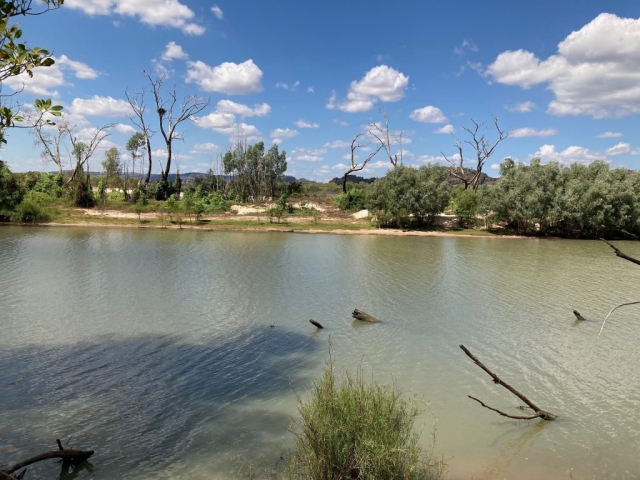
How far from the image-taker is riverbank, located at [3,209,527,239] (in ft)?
148

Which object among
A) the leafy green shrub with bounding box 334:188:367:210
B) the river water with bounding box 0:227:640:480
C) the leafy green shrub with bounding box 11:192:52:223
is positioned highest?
the leafy green shrub with bounding box 334:188:367:210

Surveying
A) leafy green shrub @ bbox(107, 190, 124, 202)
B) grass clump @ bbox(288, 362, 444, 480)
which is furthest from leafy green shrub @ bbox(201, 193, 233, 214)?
grass clump @ bbox(288, 362, 444, 480)

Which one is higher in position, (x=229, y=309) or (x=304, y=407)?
(x=304, y=407)

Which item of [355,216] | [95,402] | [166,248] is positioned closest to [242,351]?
[95,402]

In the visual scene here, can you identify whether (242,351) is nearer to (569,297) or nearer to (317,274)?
(317,274)

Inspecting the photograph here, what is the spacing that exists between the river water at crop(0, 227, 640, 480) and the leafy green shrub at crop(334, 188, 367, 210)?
34.0m

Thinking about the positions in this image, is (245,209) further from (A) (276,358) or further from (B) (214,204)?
(A) (276,358)

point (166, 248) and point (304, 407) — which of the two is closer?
point (304, 407)

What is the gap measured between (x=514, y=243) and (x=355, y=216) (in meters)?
20.1

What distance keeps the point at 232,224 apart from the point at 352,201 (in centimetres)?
1866

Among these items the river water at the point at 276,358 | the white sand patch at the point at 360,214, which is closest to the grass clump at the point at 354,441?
the river water at the point at 276,358

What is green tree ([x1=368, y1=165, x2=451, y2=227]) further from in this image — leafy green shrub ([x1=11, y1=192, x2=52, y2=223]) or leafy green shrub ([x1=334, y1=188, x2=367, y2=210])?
leafy green shrub ([x1=11, y1=192, x2=52, y2=223])

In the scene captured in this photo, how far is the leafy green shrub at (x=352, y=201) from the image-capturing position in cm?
5809

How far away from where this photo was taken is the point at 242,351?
11430 millimetres
